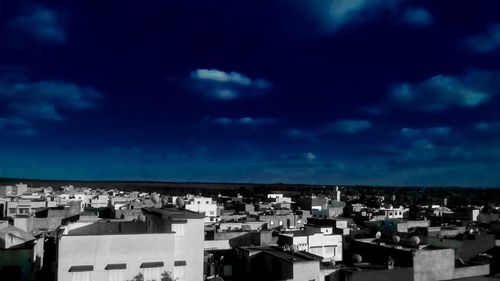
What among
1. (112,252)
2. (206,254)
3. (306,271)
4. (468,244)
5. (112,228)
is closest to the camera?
(112,252)

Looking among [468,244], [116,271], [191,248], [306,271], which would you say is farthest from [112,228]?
[468,244]

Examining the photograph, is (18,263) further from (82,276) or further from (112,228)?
(82,276)

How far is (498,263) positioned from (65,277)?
137 feet

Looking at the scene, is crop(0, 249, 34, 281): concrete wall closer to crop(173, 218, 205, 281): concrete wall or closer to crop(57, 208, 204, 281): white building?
crop(57, 208, 204, 281): white building

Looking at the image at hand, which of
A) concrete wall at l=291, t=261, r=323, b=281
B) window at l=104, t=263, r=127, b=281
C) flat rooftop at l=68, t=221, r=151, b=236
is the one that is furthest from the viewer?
flat rooftop at l=68, t=221, r=151, b=236

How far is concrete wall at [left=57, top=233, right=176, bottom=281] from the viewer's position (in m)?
26.8

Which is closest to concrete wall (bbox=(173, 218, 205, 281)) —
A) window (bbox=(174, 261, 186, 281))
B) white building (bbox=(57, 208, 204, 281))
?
white building (bbox=(57, 208, 204, 281))

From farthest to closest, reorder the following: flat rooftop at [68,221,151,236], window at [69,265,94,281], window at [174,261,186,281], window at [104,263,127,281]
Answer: flat rooftop at [68,221,151,236], window at [174,261,186,281], window at [104,263,127,281], window at [69,265,94,281]

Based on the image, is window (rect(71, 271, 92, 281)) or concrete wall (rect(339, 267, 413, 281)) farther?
concrete wall (rect(339, 267, 413, 281))

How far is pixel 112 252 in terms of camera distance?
2750 cm

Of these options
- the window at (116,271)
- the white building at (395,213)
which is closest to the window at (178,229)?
the window at (116,271)

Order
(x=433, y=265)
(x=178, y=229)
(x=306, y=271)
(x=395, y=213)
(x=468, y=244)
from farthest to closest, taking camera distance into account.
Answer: (x=395, y=213), (x=468, y=244), (x=433, y=265), (x=178, y=229), (x=306, y=271)

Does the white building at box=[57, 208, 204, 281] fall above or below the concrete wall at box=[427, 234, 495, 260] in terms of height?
above

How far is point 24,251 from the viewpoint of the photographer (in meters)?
36.7
